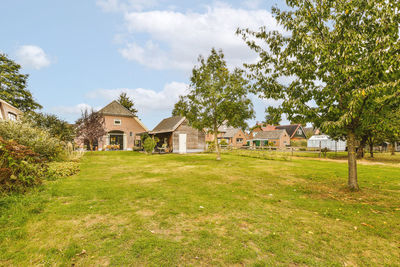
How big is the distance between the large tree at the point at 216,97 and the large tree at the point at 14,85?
3024 centimetres

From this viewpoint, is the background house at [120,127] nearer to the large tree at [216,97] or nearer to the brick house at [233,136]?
the large tree at [216,97]

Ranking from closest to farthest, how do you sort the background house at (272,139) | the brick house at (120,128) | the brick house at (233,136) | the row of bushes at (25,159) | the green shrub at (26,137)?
the row of bushes at (25,159), the green shrub at (26,137), the brick house at (120,128), the background house at (272,139), the brick house at (233,136)

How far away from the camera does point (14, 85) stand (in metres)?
32.6

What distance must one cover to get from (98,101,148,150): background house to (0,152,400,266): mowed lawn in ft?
88.7

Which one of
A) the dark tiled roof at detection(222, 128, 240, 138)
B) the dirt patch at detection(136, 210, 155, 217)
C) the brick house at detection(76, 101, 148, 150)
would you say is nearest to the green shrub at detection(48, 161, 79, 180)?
the dirt patch at detection(136, 210, 155, 217)

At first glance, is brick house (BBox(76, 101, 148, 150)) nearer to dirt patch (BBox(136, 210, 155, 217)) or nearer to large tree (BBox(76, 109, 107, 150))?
large tree (BBox(76, 109, 107, 150))

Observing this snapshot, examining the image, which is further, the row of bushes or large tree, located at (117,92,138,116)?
large tree, located at (117,92,138,116)

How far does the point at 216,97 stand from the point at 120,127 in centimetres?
2272

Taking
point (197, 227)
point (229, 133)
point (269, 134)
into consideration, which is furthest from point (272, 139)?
point (197, 227)

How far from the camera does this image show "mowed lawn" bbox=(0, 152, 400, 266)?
10.2 ft

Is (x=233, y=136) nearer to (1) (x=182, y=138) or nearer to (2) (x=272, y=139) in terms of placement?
(2) (x=272, y=139)

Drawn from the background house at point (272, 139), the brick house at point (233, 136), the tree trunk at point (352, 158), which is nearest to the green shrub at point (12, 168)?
the tree trunk at point (352, 158)

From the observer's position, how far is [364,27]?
21.6ft

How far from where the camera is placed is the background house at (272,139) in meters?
51.5
